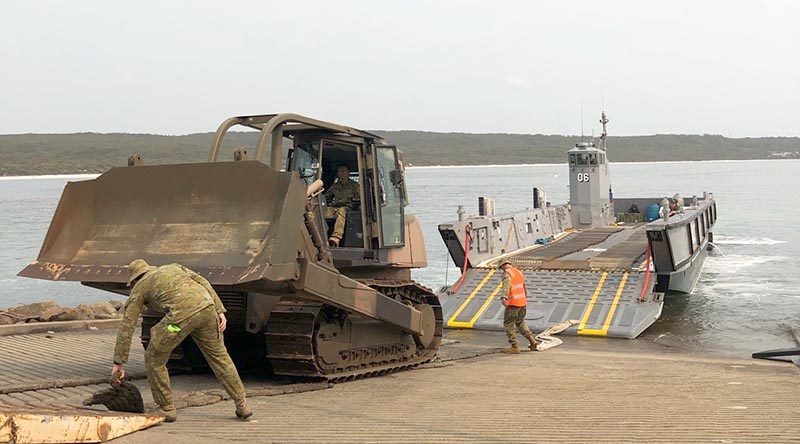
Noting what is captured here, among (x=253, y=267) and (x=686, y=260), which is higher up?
(x=253, y=267)

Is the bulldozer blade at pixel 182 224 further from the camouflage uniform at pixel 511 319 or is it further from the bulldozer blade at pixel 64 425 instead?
the camouflage uniform at pixel 511 319

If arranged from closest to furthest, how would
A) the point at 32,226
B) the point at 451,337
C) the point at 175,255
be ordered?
the point at 175,255, the point at 451,337, the point at 32,226

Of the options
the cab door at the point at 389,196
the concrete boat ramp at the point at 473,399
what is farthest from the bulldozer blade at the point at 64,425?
the cab door at the point at 389,196

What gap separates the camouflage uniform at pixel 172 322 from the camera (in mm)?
6676

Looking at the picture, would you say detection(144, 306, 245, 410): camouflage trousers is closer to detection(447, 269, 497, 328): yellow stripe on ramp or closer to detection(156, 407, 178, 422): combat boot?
detection(156, 407, 178, 422): combat boot

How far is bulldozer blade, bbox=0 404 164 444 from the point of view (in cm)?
552

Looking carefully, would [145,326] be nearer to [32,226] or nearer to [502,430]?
[502,430]

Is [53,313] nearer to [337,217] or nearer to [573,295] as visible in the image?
[337,217]

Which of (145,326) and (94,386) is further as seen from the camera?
(145,326)

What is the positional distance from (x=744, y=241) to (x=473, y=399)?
3641 centimetres

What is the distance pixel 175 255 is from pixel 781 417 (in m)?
5.16

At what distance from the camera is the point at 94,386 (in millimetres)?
8680

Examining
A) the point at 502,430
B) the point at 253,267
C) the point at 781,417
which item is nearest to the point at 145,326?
the point at 253,267

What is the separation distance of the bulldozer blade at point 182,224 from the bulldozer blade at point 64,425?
1535 mm
